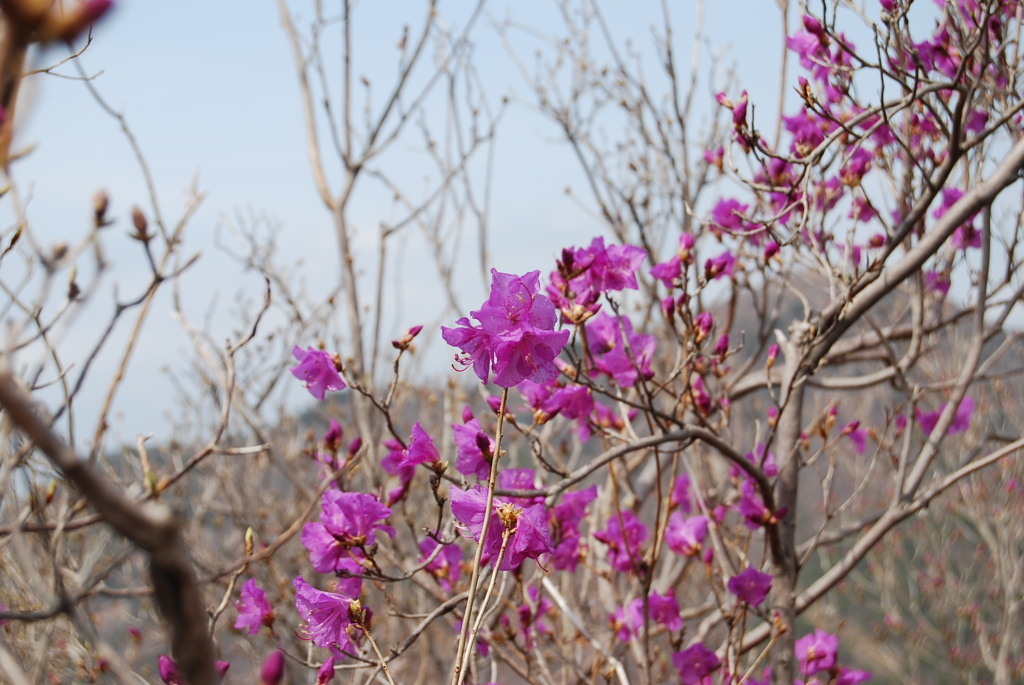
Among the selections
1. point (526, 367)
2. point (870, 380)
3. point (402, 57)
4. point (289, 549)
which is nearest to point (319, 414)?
point (289, 549)

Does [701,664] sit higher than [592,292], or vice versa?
[592,292]

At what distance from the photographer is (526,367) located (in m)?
1.30

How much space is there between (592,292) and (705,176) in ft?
6.90

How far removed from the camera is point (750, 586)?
2043mm

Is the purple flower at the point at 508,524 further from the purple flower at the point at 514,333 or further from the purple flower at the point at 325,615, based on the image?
the purple flower at the point at 325,615

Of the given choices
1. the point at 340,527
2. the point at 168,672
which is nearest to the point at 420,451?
the point at 340,527

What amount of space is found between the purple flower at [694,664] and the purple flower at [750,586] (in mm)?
194

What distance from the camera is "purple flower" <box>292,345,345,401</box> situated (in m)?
1.84

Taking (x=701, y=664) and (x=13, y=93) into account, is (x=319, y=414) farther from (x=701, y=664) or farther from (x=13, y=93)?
(x=13, y=93)

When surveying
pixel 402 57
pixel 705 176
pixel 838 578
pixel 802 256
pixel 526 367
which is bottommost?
pixel 838 578

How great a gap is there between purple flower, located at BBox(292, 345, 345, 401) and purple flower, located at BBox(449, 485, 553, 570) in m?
0.63

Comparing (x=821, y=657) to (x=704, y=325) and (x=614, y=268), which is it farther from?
(x=614, y=268)

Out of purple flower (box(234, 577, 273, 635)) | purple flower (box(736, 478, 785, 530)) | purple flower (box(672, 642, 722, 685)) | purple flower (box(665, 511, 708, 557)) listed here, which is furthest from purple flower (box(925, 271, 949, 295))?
purple flower (box(234, 577, 273, 635))

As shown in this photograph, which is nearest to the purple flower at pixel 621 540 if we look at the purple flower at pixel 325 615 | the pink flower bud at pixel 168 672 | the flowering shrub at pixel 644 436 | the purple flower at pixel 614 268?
the flowering shrub at pixel 644 436
